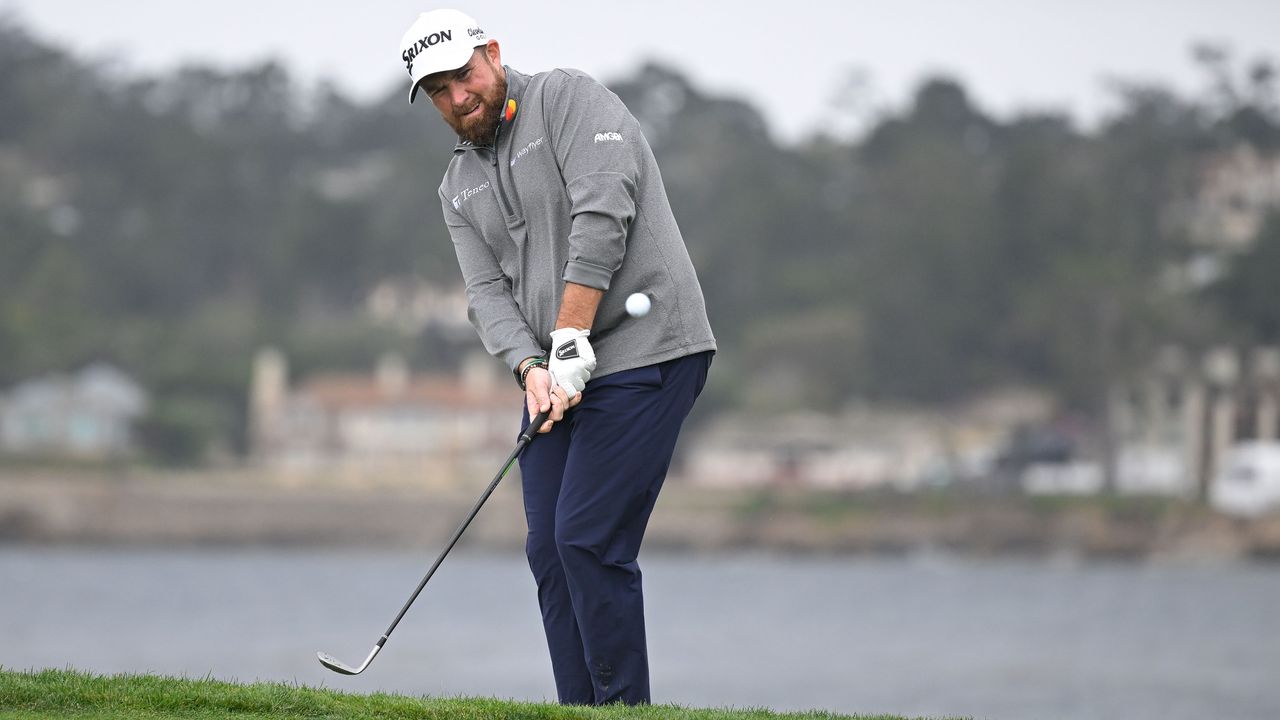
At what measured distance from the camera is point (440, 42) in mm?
5520

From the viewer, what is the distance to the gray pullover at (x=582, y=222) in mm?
5520

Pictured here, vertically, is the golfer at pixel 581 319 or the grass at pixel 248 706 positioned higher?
the golfer at pixel 581 319

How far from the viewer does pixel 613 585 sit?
559cm

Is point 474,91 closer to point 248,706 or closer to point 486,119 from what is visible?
point 486,119

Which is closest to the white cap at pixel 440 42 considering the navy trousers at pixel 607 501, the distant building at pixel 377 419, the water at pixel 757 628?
the navy trousers at pixel 607 501

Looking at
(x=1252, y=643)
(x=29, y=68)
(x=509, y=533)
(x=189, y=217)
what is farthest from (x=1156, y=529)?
(x=29, y=68)

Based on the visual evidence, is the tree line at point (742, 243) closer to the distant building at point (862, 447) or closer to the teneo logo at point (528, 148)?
the distant building at point (862, 447)

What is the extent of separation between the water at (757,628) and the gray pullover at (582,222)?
493 inches

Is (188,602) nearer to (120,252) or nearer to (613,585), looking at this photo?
(120,252)

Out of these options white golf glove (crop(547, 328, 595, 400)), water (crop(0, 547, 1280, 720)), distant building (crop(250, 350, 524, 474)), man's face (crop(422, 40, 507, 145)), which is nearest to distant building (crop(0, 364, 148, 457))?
water (crop(0, 547, 1280, 720))

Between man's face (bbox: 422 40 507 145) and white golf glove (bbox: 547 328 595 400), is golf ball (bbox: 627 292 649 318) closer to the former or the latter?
white golf glove (bbox: 547 328 595 400)

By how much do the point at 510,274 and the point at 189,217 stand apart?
320ft

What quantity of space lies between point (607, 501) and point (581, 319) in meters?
0.50

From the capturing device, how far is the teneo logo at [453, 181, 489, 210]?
229 inches
